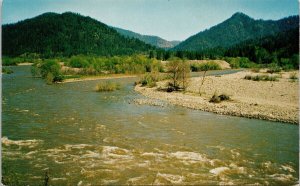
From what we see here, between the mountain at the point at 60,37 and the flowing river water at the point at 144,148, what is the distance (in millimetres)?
98505

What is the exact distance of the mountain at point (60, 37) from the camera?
111 meters

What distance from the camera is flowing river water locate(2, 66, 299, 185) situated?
10.5 metres

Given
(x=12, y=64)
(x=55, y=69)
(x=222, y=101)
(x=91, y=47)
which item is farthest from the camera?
(x=91, y=47)

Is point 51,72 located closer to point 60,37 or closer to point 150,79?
point 150,79

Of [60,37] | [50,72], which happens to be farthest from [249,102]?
[60,37]

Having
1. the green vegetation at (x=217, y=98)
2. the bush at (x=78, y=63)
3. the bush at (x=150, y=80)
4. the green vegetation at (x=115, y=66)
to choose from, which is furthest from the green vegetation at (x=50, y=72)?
the green vegetation at (x=217, y=98)

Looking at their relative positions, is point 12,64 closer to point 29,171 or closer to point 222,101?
point 222,101

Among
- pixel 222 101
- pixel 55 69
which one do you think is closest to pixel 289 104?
pixel 222 101

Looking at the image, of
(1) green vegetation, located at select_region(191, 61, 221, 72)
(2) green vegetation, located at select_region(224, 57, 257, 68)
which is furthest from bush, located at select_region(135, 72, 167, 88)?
(2) green vegetation, located at select_region(224, 57, 257, 68)

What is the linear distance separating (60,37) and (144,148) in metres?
120

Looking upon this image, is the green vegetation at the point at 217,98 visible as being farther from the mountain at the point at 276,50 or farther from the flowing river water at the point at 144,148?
the mountain at the point at 276,50

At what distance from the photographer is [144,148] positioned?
1339cm

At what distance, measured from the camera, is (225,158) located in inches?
482

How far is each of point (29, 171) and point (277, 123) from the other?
43.0ft
